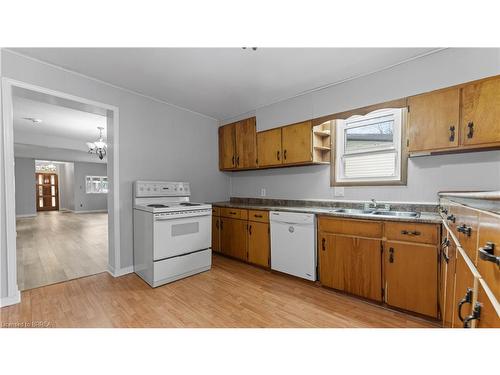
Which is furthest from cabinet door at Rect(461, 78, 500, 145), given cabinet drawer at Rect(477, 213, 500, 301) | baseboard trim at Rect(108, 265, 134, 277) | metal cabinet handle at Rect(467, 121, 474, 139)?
baseboard trim at Rect(108, 265, 134, 277)

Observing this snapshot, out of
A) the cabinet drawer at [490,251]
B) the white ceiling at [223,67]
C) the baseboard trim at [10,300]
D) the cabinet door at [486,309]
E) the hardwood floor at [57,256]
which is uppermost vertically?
the white ceiling at [223,67]

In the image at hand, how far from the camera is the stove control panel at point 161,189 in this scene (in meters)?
2.84

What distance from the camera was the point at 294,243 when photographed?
255 centimetres

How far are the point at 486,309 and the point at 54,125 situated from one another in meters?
6.85

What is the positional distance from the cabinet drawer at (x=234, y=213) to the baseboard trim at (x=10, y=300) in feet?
7.66

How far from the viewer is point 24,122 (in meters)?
4.52

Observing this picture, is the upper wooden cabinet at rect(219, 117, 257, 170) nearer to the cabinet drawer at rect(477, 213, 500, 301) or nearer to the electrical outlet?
the electrical outlet

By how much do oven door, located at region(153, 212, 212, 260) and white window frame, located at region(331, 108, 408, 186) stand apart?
187cm

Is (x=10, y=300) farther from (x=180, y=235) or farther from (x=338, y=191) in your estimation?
(x=338, y=191)

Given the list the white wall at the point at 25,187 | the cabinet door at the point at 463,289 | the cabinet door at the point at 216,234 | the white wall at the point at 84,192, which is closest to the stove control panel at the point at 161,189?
the cabinet door at the point at 216,234

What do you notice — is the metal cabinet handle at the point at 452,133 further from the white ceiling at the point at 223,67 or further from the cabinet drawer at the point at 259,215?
the cabinet drawer at the point at 259,215

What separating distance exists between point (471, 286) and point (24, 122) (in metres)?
6.98

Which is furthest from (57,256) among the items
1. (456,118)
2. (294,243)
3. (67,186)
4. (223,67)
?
(67,186)

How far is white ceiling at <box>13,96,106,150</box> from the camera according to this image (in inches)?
147
